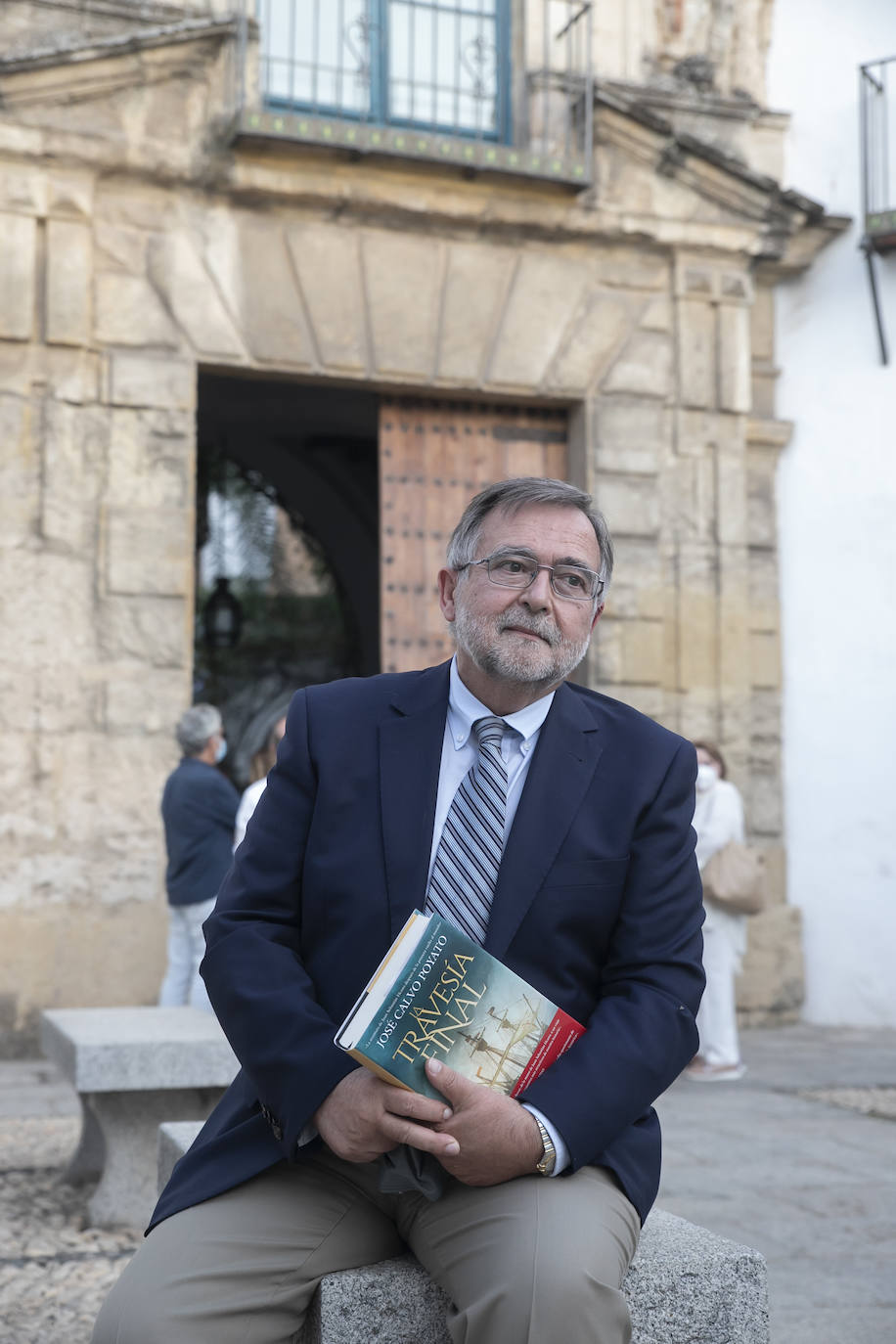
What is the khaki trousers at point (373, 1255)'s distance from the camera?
1.94 meters

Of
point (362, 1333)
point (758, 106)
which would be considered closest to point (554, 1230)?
point (362, 1333)

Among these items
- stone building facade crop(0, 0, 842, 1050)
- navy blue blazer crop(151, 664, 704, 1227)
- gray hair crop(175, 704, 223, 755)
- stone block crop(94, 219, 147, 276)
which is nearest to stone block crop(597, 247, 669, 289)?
stone building facade crop(0, 0, 842, 1050)

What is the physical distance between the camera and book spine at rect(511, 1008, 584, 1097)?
2.15 m

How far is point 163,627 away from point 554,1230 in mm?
5972

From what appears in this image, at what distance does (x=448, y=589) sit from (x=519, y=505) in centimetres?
24

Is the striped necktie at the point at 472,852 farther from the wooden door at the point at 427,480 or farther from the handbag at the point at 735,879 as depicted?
the wooden door at the point at 427,480

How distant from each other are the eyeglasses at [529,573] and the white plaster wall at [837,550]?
→ 6.73 meters

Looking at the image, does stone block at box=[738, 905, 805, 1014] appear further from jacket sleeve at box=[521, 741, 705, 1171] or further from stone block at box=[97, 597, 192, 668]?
jacket sleeve at box=[521, 741, 705, 1171]

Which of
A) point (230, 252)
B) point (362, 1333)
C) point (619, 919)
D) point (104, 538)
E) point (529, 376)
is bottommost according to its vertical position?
point (362, 1333)

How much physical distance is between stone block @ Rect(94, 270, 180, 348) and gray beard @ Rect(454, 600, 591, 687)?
18.8 ft

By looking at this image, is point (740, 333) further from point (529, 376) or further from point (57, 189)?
point (57, 189)

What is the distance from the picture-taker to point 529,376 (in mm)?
8539

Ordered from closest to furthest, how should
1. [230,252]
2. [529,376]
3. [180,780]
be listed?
[180,780] → [230,252] → [529,376]

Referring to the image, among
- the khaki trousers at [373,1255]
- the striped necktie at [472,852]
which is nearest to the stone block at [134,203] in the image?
the striped necktie at [472,852]
